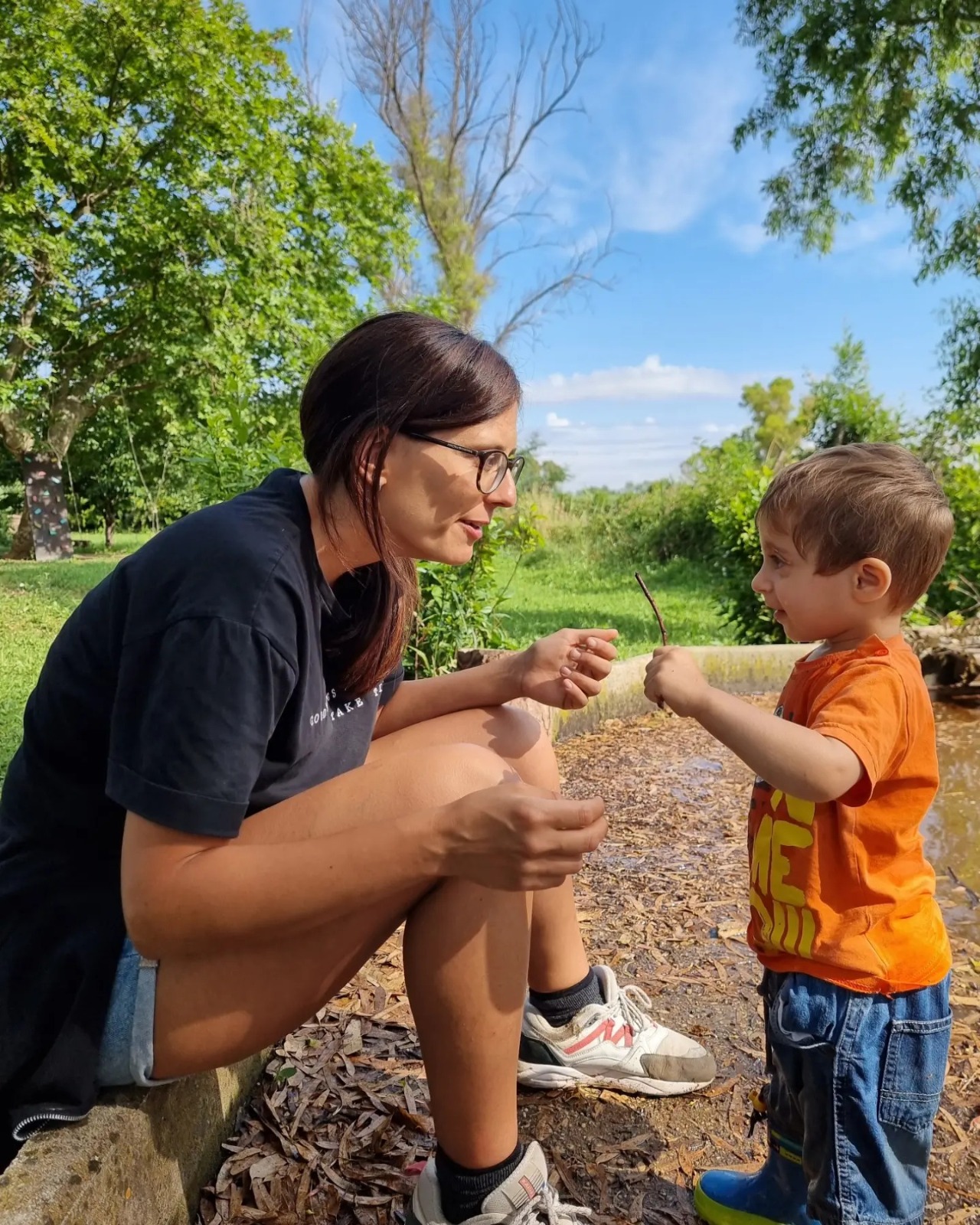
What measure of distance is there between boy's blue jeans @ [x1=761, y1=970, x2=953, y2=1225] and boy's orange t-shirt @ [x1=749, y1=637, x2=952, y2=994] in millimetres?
42

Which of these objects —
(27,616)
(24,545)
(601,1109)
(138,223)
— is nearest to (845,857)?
(601,1109)

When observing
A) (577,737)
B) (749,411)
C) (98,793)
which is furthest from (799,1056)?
(749,411)

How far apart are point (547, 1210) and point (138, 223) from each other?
16786 mm

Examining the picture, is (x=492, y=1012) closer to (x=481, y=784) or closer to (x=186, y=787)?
(x=481, y=784)

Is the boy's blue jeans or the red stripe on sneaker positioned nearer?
the boy's blue jeans

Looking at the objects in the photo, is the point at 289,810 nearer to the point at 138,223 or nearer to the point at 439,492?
the point at 439,492

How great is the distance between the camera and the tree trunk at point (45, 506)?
16312mm

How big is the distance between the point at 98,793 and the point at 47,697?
17 cm

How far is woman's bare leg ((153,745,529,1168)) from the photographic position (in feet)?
4.09

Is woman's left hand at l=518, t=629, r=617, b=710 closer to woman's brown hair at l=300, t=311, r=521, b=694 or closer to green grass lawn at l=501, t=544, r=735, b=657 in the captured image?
woman's brown hair at l=300, t=311, r=521, b=694

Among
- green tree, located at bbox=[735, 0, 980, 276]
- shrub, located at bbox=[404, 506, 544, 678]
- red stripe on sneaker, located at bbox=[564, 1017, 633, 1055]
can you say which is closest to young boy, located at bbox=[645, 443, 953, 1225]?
red stripe on sneaker, located at bbox=[564, 1017, 633, 1055]

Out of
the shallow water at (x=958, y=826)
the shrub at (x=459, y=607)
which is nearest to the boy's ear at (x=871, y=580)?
the shallow water at (x=958, y=826)

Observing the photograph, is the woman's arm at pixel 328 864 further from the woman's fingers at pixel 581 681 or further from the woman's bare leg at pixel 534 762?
the woman's fingers at pixel 581 681

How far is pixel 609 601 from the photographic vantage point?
36.1 ft
